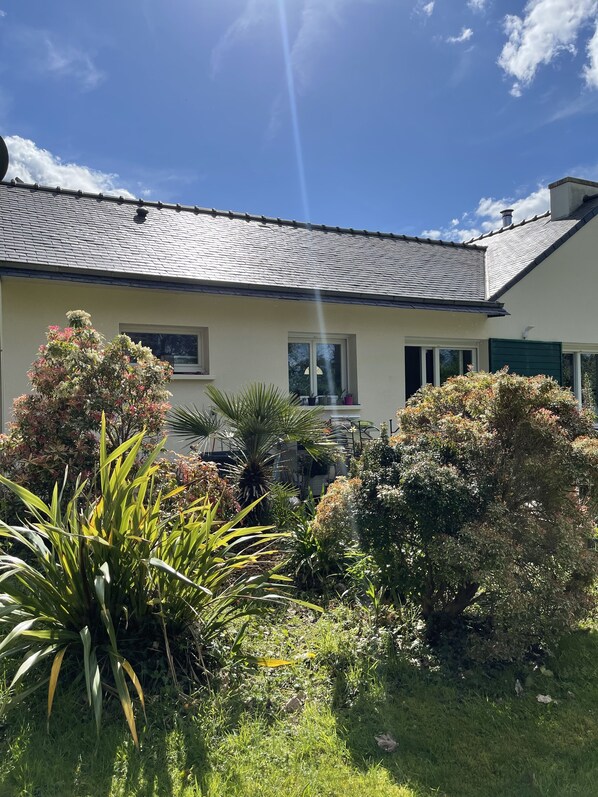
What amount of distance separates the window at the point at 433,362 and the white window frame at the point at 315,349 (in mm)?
1488

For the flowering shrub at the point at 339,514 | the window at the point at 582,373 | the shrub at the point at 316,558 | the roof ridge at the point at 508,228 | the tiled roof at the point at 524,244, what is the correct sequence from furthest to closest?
1. the roof ridge at the point at 508,228
2. the window at the point at 582,373
3. the tiled roof at the point at 524,244
4. the shrub at the point at 316,558
5. the flowering shrub at the point at 339,514

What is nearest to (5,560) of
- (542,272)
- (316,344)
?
(316,344)

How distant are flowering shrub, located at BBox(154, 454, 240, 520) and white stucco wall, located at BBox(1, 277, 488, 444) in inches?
147

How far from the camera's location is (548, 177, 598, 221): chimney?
14126 millimetres

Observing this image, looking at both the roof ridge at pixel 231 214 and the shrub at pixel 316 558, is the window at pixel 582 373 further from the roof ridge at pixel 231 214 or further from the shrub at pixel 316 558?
the shrub at pixel 316 558

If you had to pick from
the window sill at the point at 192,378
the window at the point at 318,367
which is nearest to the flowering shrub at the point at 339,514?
the window sill at the point at 192,378

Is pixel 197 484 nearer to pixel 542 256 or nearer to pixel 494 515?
pixel 494 515

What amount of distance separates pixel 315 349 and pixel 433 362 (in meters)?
2.85

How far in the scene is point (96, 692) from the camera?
2.61 m

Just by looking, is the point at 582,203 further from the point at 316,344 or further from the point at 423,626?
the point at 423,626

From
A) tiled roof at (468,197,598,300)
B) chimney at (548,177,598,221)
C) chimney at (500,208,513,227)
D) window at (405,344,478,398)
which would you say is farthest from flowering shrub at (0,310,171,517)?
chimney at (500,208,513,227)

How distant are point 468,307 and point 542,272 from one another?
2925mm

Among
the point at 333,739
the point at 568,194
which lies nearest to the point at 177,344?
the point at 333,739

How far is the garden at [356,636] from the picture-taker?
8.70 feet
